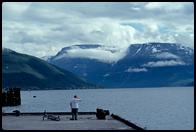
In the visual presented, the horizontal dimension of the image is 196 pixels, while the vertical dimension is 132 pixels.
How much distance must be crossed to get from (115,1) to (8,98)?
103364 mm

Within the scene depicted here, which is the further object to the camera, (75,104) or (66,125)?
(75,104)

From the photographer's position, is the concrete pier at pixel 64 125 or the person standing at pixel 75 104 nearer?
the concrete pier at pixel 64 125

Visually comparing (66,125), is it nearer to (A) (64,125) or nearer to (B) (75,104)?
(A) (64,125)

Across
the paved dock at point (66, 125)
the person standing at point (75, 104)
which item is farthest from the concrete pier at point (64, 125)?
the person standing at point (75, 104)

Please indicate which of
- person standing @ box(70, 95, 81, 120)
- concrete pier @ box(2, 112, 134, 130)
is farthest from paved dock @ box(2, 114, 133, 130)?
person standing @ box(70, 95, 81, 120)

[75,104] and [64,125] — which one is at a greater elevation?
[75,104]

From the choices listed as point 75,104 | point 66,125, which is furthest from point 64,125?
point 75,104

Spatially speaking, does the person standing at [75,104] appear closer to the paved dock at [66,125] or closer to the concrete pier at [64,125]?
the concrete pier at [64,125]

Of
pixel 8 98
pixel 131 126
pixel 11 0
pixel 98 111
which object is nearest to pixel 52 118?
pixel 98 111

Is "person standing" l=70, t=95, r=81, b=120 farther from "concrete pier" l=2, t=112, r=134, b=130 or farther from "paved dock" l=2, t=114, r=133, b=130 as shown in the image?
"paved dock" l=2, t=114, r=133, b=130

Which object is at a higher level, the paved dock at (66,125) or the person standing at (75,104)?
the person standing at (75,104)

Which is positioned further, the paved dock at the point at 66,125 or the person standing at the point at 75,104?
the person standing at the point at 75,104

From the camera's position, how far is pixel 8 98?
11062cm

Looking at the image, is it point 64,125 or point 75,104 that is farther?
point 75,104
